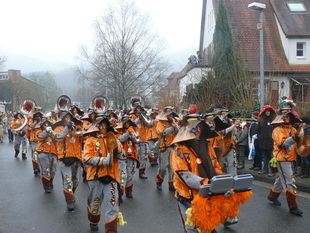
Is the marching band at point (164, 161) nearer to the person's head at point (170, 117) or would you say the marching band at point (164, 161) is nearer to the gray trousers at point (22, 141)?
the person's head at point (170, 117)

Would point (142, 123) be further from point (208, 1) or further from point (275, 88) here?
point (208, 1)

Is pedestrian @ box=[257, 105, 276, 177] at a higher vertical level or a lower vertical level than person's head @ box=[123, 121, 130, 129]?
lower

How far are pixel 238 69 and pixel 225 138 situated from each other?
43.4 ft

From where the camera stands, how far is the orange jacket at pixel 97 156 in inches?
220

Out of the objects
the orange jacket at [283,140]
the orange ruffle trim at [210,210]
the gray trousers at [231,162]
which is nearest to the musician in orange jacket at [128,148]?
the gray trousers at [231,162]

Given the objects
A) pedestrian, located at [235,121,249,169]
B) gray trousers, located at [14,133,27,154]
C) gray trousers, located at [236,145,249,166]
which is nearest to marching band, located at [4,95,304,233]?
pedestrian, located at [235,121,249,169]

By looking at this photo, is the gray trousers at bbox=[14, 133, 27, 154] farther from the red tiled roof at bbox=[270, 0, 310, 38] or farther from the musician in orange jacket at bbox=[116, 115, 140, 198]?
the red tiled roof at bbox=[270, 0, 310, 38]

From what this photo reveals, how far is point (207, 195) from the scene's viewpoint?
3828 mm

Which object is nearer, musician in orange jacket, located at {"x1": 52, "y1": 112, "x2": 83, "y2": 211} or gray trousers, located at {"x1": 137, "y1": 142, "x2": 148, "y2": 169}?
musician in orange jacket, located at {"x1": 52, "y1": 112, "x2": 83, "y2": 211}

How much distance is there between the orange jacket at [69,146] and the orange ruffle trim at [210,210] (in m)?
4.35

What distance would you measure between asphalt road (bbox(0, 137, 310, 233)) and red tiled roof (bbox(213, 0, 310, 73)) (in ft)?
59.4

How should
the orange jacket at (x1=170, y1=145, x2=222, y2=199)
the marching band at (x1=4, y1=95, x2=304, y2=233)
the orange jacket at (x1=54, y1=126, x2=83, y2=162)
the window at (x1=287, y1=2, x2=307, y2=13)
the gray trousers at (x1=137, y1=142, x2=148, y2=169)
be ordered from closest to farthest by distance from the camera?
the marching band at (x1=4, y1=95, x2=304, y2=233), the orange jacket at (x1=170, y1=145, x2=222, y2=199), the orange jacket at (x1=54, y1=126, x2=83, y2=162), the gray trousers at (x1=137, y1=142, x2=148, y2=169), the window at (x1=287, y1=2, x2=307, y2=13)

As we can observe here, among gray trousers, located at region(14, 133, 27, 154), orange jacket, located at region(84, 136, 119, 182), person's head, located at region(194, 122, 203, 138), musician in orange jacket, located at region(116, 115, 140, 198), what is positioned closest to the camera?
person's head, located at region(194, 122, 203, 138)

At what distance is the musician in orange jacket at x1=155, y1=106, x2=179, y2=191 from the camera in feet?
29.2
